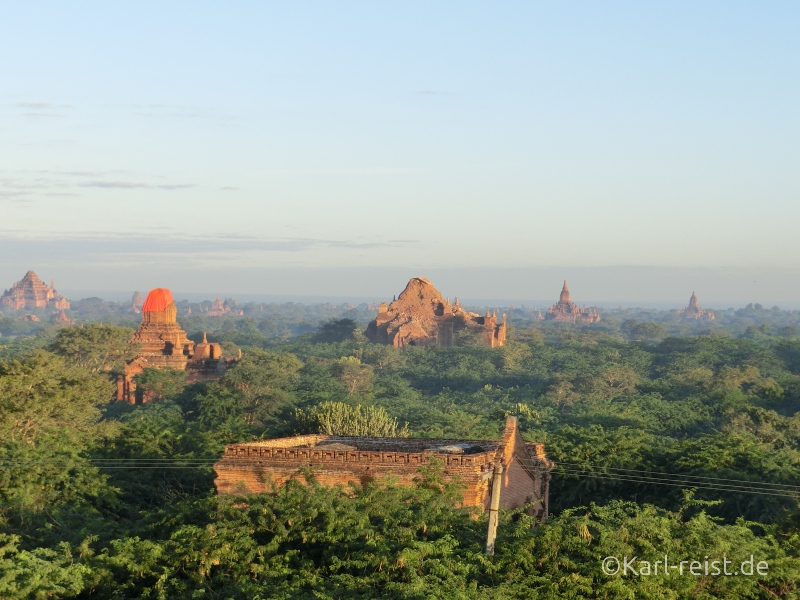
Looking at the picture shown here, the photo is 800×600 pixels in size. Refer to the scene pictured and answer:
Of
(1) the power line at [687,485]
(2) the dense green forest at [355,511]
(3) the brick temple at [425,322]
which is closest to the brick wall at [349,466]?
(2) the dense green forest at [355,511]

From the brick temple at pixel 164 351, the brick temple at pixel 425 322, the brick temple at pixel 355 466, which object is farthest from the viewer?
the brick temple at pixel 425 322

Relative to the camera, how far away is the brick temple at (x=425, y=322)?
9403cm

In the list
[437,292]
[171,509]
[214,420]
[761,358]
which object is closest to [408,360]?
[437,292]

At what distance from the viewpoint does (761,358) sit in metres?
85.2

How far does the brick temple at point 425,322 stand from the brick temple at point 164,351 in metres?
29.7

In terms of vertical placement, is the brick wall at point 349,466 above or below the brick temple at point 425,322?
above

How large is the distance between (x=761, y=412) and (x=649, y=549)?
30820 mm

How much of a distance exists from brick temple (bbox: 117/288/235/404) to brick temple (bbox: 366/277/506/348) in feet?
97.3

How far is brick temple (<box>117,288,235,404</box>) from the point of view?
6009 cm

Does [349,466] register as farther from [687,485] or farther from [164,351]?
[164,351]

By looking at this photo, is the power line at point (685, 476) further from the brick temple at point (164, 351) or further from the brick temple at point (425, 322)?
the brick temple at point (425, 322)

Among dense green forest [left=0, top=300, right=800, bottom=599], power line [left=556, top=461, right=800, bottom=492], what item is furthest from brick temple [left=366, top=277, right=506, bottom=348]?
power line [left=556, top=461, right=800, bottom=492]

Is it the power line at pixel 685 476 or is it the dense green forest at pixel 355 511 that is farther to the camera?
the power line at pixel 685 476

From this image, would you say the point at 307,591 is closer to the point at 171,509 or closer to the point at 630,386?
the point at 171,509
